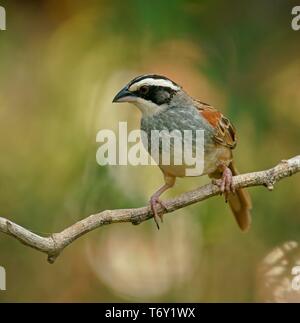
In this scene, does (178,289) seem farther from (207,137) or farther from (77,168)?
(207,137)

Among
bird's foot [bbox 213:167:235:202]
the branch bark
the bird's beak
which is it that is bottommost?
the branch bark

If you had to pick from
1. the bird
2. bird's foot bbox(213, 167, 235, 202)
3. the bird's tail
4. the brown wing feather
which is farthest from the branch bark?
the bird's tail

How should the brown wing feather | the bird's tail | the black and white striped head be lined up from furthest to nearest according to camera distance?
the bird's tail, the brown wing feather, the black and white striped head

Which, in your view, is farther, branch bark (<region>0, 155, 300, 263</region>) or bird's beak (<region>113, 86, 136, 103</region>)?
bird's beak (<region>113, 86, 136, 103</region>)

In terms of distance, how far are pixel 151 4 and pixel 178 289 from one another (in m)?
1.69

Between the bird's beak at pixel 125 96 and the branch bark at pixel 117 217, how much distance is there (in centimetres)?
47

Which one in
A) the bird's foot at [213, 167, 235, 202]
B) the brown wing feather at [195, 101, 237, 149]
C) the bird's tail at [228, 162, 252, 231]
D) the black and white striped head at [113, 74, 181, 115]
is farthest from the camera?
the bird's tail at [228, 162, 252, 231]

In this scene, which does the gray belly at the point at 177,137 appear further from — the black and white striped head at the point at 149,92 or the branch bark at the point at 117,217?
the branch bark at the point at 117,217

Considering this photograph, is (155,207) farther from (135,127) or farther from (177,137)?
A: (135,127)

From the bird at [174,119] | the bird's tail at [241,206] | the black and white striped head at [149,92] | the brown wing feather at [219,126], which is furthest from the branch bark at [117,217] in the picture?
the bird's tail at [241,206]

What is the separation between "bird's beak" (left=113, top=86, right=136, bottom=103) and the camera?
11.1ft

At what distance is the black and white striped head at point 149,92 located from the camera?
3398mm

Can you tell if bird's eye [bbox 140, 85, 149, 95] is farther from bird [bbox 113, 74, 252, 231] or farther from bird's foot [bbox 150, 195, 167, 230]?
bird's foot [bbox 150, 195, 167, 230]

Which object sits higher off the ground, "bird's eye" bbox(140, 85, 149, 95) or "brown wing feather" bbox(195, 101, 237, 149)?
"bird's eye" bbox(140, 85, 149, 95)
